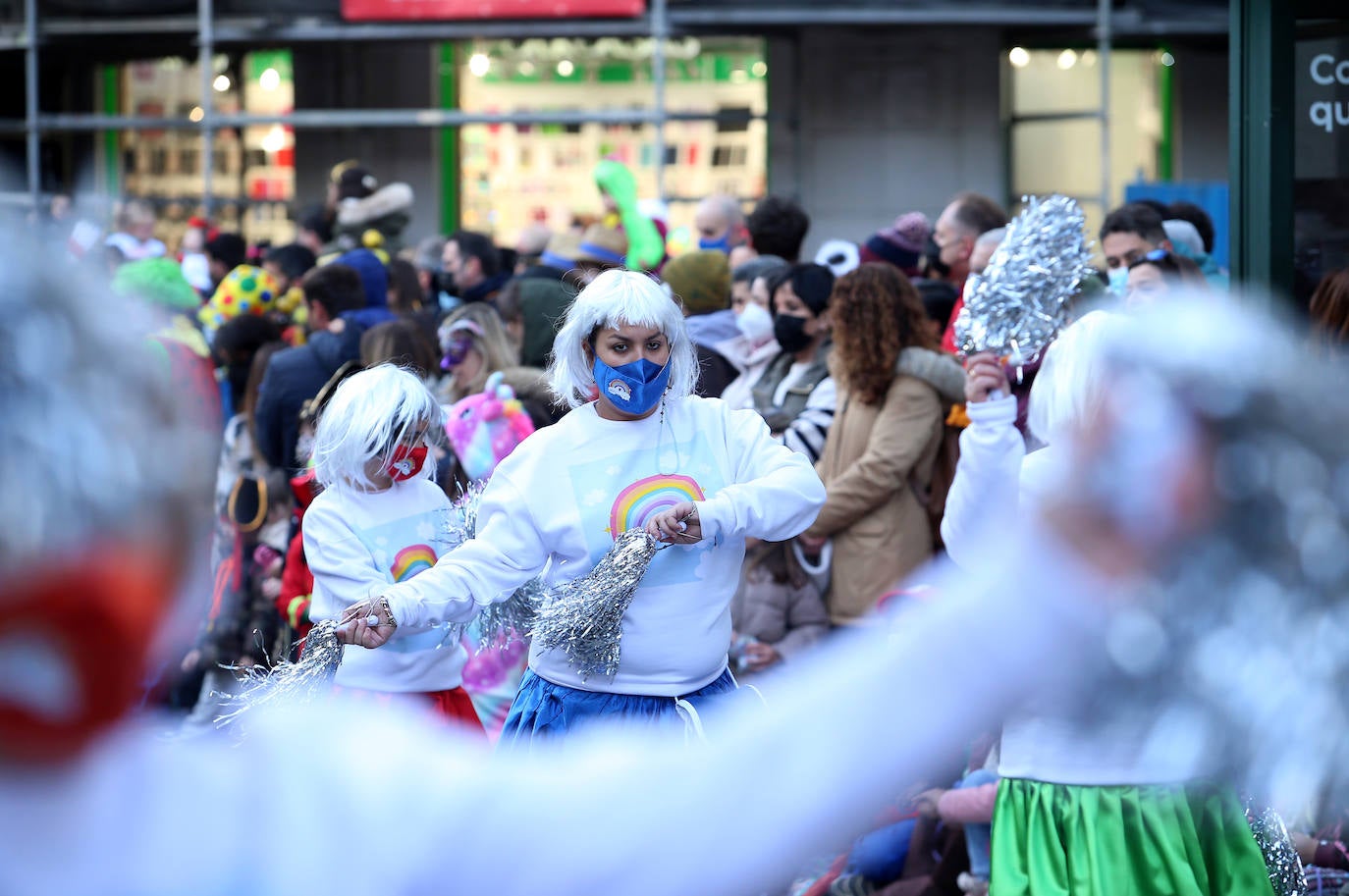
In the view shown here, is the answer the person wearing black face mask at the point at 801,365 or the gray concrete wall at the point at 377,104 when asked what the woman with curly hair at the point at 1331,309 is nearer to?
the person wearing black face mask at the point at 801,365

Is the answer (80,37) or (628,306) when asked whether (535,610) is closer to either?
(628,306)

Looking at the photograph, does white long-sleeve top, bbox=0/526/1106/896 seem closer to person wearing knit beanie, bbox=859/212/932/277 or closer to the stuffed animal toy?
the stuffed animal toy

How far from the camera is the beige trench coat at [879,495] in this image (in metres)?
5.53

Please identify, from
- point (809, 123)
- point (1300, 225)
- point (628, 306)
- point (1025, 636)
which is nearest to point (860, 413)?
point (1300, 225)

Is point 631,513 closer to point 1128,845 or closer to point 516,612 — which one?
point 516,612

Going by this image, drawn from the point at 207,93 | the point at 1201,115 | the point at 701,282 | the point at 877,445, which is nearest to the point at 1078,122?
the point at 1201,115

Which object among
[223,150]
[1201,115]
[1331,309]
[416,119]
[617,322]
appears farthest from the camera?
[223,150]

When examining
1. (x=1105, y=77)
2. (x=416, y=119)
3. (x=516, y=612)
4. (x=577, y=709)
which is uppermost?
(x=1105, y=77)

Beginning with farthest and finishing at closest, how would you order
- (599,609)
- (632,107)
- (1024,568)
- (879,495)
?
(632,107), (879,495), (599,609), (1024,568)

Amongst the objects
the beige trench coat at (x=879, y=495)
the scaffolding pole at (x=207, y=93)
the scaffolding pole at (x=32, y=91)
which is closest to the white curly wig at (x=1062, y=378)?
the beige trench coat at (x=879, y=495)

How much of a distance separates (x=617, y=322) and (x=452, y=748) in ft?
7.26

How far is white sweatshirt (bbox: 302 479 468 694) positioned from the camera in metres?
4.06

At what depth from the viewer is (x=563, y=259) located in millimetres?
7934

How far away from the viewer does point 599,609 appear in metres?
3.39
